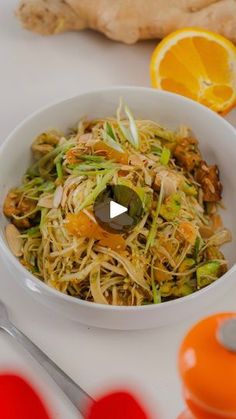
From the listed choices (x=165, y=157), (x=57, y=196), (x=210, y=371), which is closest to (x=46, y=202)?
(x=57, y=196)

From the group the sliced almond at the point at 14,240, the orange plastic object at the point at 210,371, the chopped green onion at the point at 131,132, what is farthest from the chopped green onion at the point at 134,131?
the orange plastic object at the point at 210,371

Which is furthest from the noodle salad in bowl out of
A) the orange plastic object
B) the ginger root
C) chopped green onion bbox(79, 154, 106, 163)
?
the orange plastic object

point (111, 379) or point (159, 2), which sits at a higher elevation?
point (159, 2)

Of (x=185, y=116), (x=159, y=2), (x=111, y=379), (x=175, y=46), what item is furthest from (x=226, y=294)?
(x=159, y=2)

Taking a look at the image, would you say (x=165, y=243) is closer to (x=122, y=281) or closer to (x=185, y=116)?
(x=122, y=281)

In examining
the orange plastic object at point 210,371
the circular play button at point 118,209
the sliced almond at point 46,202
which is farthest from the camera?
the sliced almond at point 46,202

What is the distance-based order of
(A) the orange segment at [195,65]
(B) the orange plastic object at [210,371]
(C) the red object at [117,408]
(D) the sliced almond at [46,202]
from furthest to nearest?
(A) the orange segment at [195,65], (D) the sliced almond at [46,202], (C) the red object at [117,408], (B) the orange plastic object at [210,371]

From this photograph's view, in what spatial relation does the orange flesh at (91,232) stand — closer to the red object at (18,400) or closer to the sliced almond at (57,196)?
the sliced almond at (57,196)
